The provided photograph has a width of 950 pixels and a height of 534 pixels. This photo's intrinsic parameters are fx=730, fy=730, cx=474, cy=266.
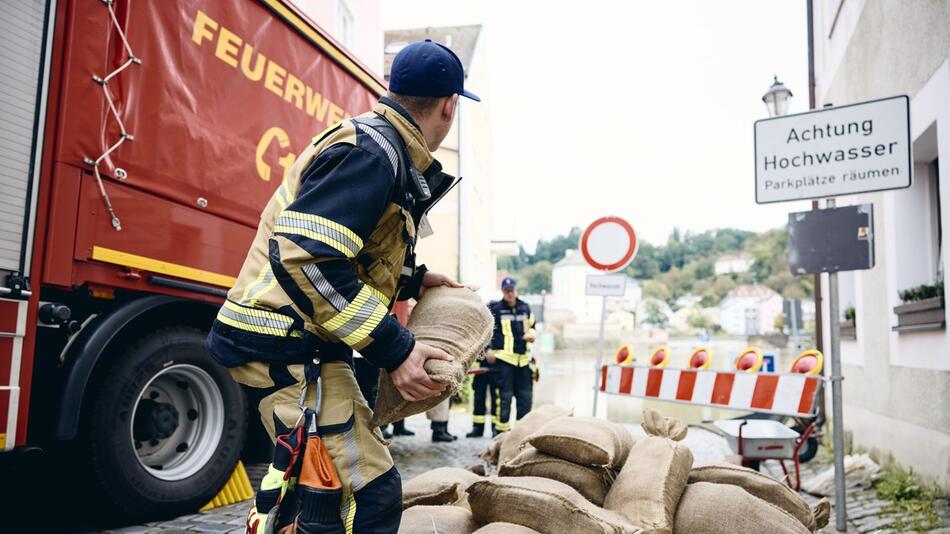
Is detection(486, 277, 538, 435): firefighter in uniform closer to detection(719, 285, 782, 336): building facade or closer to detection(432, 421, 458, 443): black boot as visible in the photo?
detection(432, 421, 458, 443): black boot

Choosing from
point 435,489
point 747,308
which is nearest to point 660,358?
point 435,489

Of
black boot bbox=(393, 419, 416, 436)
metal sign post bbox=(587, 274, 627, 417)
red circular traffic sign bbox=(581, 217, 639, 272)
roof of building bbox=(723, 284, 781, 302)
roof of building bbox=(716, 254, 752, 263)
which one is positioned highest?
roof of building bbox=(716, 254, 752, 263)

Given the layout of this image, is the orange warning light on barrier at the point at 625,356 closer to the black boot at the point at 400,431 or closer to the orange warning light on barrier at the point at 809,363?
the orange warning light on barrier at the point at 809,363

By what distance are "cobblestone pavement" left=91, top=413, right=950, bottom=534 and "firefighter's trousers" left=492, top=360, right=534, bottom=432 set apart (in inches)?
14.6

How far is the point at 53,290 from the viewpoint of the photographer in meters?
3.74

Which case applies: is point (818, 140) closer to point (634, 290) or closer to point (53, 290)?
point (53, 290)

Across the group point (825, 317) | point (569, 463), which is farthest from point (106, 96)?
point (825, 317)

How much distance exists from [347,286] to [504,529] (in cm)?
147

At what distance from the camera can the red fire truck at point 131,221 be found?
3453 millimetres

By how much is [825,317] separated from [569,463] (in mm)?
7796

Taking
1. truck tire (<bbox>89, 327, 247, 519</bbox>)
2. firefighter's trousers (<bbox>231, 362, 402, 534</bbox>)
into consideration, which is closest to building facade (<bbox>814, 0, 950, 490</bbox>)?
firefighter's trousers (<bbox>231, 362, 402, 534</bbox>)

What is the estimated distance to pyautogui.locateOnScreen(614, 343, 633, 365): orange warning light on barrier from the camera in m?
7.75

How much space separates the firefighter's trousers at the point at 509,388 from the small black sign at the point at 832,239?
451 centimetres

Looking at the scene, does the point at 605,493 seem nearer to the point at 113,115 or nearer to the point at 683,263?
the point at 113,115
